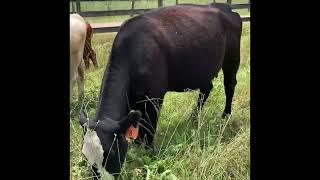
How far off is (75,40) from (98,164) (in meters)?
1.93

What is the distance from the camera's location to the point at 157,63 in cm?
343

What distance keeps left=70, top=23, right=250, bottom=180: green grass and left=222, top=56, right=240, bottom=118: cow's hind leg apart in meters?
0.09

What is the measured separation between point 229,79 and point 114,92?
1.52 meters

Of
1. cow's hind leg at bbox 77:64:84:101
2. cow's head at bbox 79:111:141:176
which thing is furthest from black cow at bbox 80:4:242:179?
cow's hind leg at bbox 77:64:84:101

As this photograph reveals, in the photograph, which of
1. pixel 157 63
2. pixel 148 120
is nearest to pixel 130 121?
pixel 148 120

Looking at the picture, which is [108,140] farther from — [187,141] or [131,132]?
[187,141]

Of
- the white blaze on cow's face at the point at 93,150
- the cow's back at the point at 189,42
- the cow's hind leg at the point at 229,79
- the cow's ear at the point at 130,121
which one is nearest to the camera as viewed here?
the white blaze on cow's face at the point at 93,150

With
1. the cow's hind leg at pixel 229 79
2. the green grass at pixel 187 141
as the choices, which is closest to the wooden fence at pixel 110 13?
the green grass at pixel 187 141

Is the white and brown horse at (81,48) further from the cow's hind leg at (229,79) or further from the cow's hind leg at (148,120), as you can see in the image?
the cow's hind leg at (229,79)

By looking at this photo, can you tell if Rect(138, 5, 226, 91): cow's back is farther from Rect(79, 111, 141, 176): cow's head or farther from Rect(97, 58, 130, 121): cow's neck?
Rect(79, 111, 141, 176): cow's head

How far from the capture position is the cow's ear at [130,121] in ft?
8.66
